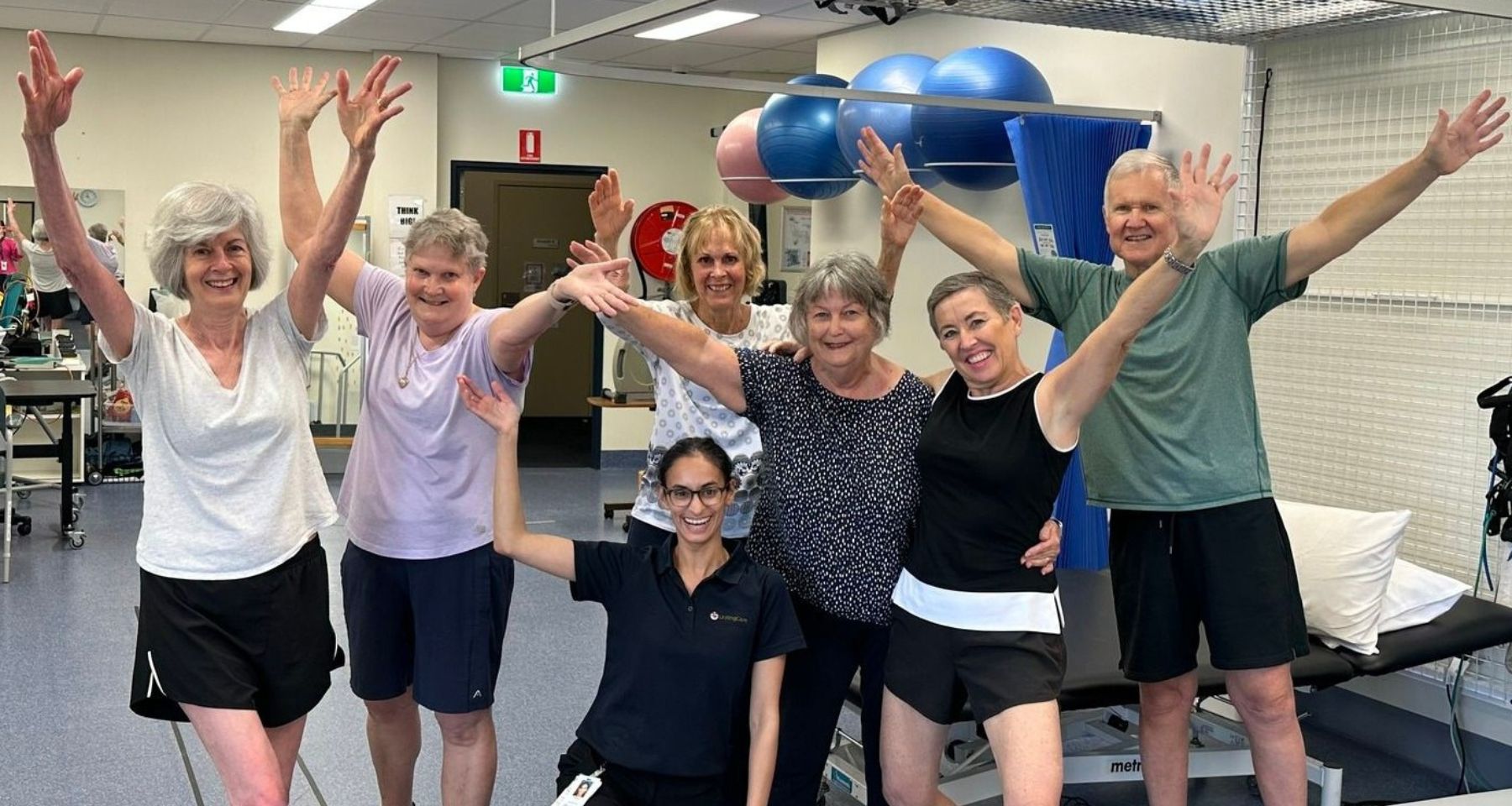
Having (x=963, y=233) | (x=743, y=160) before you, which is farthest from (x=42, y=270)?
(x=963, y=233)

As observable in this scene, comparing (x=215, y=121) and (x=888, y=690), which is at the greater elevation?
(x=215, y=121)

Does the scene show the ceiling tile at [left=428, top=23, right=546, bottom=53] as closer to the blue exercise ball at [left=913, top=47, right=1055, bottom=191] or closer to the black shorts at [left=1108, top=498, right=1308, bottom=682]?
the blue exercise ball at [left=913, top=47, right=1055, bottom=191]

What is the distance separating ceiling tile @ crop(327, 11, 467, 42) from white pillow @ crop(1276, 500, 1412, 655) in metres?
5.59

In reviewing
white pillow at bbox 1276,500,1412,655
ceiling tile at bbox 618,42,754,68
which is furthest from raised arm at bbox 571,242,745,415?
ceiling tile at bbox 618,42,754,68

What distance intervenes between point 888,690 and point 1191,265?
3.11ft

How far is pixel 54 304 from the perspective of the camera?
8.41 metres

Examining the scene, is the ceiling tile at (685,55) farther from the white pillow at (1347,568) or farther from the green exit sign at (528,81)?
the white pillow at (1347,568)

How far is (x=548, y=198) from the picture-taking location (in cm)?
1131

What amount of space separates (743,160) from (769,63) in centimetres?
250

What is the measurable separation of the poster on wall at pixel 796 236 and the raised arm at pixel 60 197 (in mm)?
7062

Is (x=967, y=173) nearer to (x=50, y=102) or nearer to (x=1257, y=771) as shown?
(x=1257, y=771)

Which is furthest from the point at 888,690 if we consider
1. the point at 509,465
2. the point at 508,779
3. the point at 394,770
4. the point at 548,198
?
the point at 548,198

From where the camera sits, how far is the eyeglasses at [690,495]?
2566 millimetres

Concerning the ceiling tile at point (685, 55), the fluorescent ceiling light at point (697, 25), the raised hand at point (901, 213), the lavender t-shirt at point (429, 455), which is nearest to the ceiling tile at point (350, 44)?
the ceiling tile at point (685, 55)
